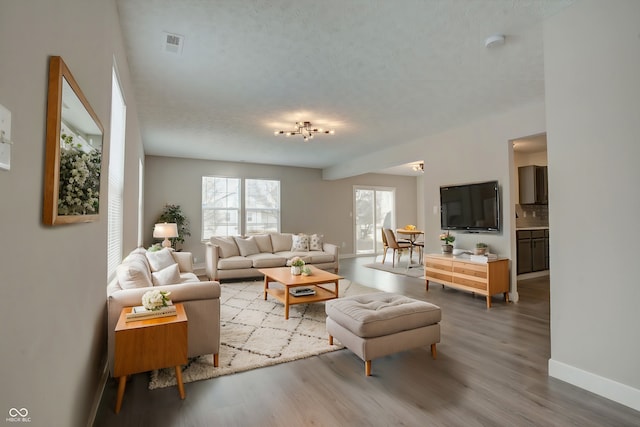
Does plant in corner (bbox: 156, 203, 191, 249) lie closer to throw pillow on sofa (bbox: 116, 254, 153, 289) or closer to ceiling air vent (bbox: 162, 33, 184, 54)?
throw pillow on sofa (bbox: 116, 254, 153, 289)

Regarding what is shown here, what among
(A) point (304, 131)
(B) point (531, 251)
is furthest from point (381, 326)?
(B) point (531, 251)

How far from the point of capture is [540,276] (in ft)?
20.2

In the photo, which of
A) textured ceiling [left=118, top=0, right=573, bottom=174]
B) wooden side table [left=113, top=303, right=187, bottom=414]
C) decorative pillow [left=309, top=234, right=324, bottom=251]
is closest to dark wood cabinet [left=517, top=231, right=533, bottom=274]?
textured ceiling [left=118, top=0, right=573, bottom=174]

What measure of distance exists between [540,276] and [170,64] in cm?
709

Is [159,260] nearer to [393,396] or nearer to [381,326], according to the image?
[381,326]

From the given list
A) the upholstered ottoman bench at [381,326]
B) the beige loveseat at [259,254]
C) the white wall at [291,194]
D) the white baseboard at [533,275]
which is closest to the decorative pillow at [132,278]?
the upholstered ottoman bench at [381,326]

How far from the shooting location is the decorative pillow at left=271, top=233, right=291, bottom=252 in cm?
687

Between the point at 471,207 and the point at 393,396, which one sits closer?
the point at 393,396

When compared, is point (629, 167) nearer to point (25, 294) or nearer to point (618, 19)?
point (618, 19)

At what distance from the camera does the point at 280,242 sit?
6.94 meters

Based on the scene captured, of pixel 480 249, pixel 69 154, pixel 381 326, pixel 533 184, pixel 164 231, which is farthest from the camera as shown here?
pixel 533 184

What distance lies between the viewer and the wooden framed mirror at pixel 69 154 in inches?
42.8

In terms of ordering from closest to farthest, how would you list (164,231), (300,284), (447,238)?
(300,284), (447,238), (164,231)

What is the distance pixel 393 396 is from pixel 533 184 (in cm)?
565
